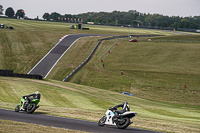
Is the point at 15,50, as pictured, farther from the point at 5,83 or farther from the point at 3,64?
the point at 5,83

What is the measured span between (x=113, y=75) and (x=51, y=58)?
22207 millimetres

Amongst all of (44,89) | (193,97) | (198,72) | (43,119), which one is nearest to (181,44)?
(198,72)

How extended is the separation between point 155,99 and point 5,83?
26.3 meters

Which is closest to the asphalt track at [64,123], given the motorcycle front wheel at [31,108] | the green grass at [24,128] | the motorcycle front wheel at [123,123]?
the motorcycle front wheel at [123,123]

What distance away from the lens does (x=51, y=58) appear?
82.1 meters

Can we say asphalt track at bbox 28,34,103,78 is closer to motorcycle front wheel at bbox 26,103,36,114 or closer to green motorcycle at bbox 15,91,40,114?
green motorcycle at bbox 15,91,40,114

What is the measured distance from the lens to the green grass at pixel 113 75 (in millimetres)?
41875

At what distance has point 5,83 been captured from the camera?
4669cm

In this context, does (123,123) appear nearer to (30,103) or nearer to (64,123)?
(64,123)

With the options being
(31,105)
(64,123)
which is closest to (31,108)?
(31,105)

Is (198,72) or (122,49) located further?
(122,49)

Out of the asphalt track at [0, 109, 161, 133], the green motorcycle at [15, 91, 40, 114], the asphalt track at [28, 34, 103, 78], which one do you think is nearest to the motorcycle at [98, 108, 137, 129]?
the asphalt track at [0, 109, 161, 133]

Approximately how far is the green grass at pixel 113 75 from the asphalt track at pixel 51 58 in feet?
5.24

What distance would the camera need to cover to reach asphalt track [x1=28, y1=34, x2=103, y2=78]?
72.1 metres
